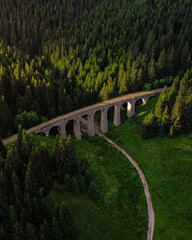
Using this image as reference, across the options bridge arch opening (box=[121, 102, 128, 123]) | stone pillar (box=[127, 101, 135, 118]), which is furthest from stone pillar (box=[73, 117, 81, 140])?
stone pillar (box=[127, 101, 135, 118])

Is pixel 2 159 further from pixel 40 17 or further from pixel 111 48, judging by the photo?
pixel 40 17

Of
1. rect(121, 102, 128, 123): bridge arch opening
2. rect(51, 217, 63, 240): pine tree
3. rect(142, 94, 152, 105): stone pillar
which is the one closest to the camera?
rect(51, 217, 63, 240): pine tree

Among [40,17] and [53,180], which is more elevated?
[40,17]

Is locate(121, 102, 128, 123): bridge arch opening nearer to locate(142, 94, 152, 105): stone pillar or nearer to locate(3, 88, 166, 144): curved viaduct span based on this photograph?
locate(3, 88, 166, 144): curved viaduct span

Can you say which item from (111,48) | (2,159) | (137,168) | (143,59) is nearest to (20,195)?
(2,159)

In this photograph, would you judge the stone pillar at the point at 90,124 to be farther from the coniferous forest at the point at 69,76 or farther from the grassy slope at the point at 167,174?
the grassy slope at the point at 167,174
